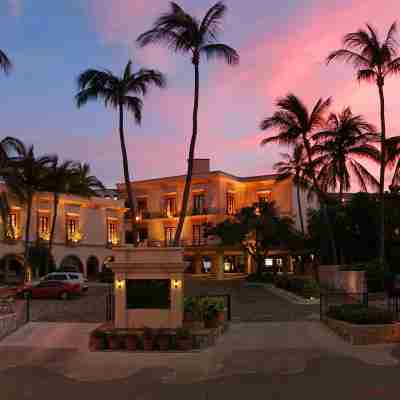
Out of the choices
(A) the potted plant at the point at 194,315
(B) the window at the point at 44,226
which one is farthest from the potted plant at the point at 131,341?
(B) the window at the point at 44,226

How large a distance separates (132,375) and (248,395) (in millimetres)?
2998

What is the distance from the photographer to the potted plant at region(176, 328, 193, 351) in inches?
602

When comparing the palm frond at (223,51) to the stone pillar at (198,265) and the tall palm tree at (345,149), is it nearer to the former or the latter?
the tall palm tree at (345,149)

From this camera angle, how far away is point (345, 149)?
37.1 meters

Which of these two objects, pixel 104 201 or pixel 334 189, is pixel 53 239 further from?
pixel 334 189

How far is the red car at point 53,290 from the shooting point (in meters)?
32.5

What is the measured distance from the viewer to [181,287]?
16.5m

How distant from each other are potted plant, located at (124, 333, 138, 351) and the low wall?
659 inches

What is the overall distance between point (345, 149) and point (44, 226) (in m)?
26.7

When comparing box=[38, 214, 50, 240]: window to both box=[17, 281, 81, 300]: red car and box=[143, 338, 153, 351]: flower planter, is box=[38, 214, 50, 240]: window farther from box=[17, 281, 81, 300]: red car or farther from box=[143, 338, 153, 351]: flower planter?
box=[143, 338, 153, 351]: flower planter

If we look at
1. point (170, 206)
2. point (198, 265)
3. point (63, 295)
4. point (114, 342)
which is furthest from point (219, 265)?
point (114, 342)

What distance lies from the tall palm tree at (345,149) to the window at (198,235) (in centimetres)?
2288

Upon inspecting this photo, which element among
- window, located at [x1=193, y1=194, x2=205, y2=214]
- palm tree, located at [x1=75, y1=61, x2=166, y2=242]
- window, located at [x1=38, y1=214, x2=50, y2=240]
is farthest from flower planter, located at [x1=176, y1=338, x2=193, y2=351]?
window, located at [x1=193, y1=194, x2=205, y2=214]

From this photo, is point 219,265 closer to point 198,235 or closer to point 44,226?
point 198,235
